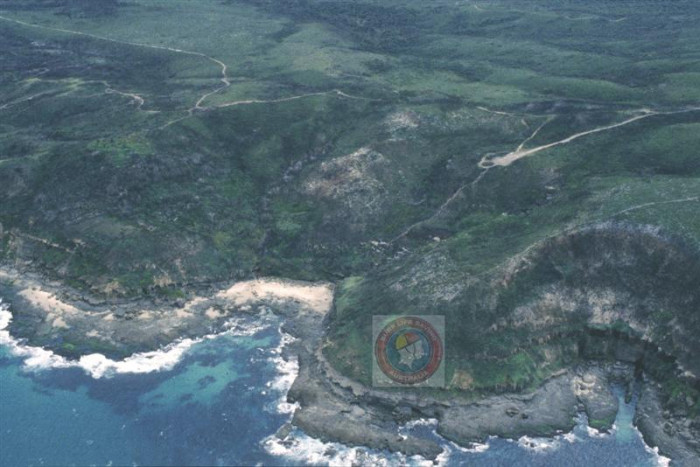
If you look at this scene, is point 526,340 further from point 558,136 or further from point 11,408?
point 11,408

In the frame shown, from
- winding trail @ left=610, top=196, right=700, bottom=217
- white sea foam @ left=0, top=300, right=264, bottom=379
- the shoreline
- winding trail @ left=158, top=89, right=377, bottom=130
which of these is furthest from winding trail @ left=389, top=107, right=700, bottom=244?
white sea foam @ left=0, top=300, right=264, bottom=379

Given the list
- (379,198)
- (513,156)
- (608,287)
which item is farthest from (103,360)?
(513,156)

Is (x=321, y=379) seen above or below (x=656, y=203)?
below

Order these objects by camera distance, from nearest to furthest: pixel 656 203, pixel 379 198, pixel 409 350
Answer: pixel 409 350, pixel 656 203, pixel 379 198

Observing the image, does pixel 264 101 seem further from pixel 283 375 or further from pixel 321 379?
pixel 321 379

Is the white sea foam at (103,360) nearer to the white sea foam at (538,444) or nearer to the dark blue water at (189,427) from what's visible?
the dark blue water at (189,427)

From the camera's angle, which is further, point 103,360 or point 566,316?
point 103,360
